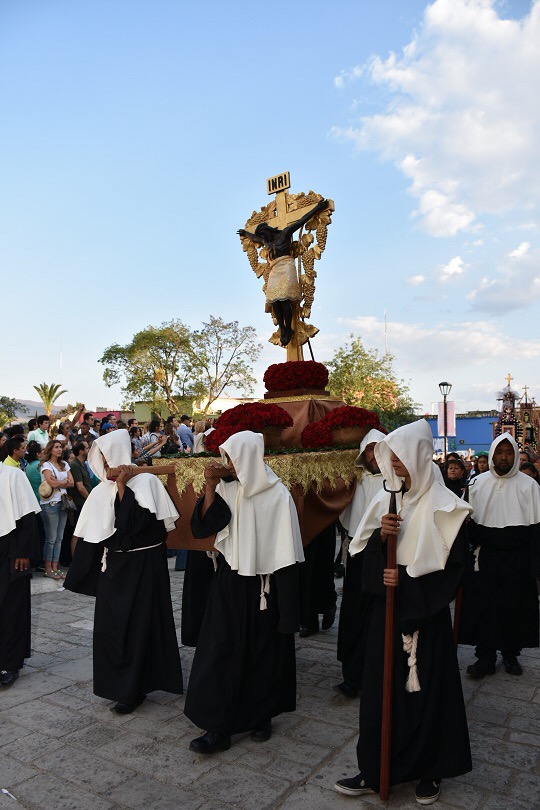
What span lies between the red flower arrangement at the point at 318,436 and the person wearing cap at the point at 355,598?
0.31 m

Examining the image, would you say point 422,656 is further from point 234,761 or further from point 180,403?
point 180,403

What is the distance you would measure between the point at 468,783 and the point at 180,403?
31530 mm

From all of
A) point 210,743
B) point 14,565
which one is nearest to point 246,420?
point 14,565

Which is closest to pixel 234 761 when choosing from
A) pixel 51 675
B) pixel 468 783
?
pixel 468 783

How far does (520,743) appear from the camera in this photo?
3936 millimetres

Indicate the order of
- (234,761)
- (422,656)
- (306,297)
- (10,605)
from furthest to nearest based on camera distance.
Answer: (306,297) → (10,605) → (234,761) → (422,656)

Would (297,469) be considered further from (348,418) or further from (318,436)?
(348,418)

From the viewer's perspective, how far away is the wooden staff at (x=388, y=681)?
3113mm

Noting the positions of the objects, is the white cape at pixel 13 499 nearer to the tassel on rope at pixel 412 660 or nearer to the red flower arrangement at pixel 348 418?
the red flower arrangement at pixel 348 418

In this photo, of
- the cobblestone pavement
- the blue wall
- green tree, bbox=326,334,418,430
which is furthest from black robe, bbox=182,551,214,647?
the blue wall

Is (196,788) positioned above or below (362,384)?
below

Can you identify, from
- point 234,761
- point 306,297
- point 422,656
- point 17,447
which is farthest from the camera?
point 306,297

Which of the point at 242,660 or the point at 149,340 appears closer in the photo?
the point at 242,660

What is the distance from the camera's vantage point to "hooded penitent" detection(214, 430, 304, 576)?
3910 millimetres
